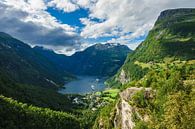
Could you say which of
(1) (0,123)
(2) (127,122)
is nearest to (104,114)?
(2) (127,122)

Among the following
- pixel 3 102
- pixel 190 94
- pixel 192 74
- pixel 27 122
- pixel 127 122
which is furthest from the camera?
pixel 3 102

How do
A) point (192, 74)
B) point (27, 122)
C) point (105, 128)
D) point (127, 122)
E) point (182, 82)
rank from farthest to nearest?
point (27, 122) < point (105, 128) < point (127, 122) < point (192, 74) < point (182, 82)

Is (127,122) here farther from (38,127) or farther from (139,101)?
(38,127)

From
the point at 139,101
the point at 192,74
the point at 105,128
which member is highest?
the point at 192,74

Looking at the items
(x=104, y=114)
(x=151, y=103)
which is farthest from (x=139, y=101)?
(x=104, y=114)

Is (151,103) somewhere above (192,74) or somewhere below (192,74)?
below

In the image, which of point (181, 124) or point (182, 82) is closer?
point (181, 124)

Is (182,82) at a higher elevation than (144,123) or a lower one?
higher

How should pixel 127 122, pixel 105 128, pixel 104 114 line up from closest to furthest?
pixel 127 122
pixel 105 128
pixel 104 114

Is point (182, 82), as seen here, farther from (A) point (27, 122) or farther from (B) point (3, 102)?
(B) point (3, 102)
